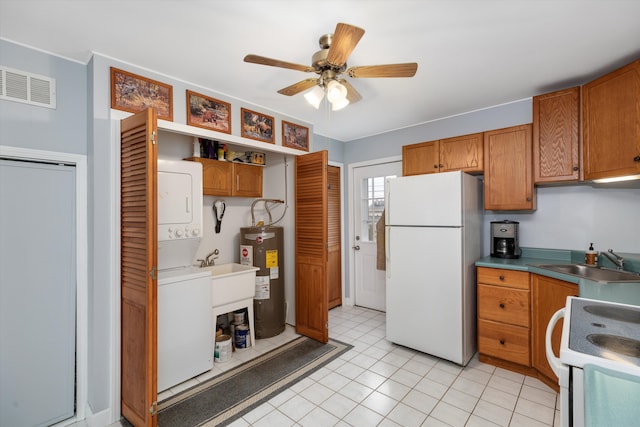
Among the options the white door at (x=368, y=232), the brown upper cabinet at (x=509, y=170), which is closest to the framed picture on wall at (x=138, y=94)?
the white door at (x=368, y=232)

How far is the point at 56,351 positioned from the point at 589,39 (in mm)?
4021

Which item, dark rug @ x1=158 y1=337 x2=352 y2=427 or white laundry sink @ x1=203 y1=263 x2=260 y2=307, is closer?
dark rug @ x1=158 y1=337 x2=352 y2=427

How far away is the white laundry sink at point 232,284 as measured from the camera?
2.65 m

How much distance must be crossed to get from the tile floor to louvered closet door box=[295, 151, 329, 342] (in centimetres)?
53

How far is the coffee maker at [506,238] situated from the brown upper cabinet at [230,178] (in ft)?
8.26

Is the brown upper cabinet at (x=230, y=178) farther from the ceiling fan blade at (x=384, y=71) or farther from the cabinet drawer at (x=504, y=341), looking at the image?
the cabinet drawer at (x=504, y=341)

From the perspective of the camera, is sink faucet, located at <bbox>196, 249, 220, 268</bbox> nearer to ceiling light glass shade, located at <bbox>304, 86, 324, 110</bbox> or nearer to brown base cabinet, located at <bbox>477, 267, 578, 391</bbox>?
ceiling light glass shade, located at <bbox>304, 86, 324, 110</bbox>

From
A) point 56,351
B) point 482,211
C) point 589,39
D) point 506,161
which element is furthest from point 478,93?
A: point 56,351

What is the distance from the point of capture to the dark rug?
1.96 m

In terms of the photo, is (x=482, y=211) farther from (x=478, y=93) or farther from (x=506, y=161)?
(x=478, y=93)

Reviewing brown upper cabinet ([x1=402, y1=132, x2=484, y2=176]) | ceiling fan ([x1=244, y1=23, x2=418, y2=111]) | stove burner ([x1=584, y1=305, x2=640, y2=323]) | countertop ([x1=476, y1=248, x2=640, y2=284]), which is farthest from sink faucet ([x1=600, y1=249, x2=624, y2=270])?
ceiling fan ([x1=244, y1=23, x2=418, y2=111])

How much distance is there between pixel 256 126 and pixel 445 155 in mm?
1993

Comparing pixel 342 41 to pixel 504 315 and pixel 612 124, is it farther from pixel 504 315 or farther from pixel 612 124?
pixel 504 315

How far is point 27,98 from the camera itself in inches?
70.6
